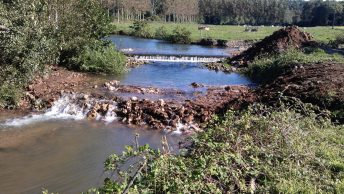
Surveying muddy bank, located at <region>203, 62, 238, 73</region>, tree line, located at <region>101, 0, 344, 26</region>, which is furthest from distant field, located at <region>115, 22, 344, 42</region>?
tree line, located at <region>101, 0, 344, 26</region>

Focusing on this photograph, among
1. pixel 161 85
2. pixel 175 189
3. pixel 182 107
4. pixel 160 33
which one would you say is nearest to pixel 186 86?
pixel 161 85

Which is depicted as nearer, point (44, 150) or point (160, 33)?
point (44, 150)

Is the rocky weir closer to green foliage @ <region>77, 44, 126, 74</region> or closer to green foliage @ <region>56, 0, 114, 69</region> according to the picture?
green foliage @ <region>77, 44, 126, 74</region>

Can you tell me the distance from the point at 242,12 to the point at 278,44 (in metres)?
76.9

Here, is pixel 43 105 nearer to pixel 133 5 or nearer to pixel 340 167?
pixel 340 167

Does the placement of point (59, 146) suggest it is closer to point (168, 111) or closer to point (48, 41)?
point (168, 111)

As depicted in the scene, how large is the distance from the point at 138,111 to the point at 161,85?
24.9ft

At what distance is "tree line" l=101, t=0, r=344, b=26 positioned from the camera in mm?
97500

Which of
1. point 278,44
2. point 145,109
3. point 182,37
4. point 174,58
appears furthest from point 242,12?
point 145,109

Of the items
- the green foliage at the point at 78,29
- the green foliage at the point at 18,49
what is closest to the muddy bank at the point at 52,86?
the green foliage at the point at 18,49

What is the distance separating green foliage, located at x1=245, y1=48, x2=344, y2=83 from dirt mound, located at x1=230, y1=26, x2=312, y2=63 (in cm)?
248

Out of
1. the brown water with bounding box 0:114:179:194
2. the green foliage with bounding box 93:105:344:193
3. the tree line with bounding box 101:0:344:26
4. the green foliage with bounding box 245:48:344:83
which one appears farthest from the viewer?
the tree line with bounding box 101:0:344:26

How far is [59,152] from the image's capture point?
1379cm

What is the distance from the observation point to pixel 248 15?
111 m
